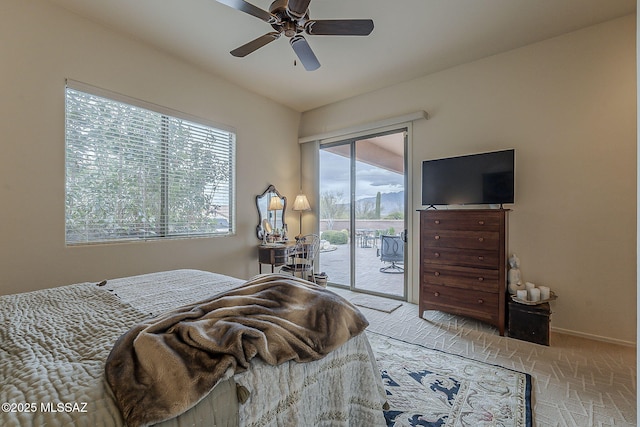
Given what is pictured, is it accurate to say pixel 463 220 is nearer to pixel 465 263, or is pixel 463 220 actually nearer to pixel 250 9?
pixel 465 263

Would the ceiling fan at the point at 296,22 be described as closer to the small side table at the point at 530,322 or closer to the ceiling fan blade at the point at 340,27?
the ceiling fan blade at the point at 340,27

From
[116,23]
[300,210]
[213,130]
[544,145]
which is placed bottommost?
[300,210]

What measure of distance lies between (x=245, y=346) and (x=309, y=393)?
400 mm

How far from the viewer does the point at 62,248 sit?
243 centimetres

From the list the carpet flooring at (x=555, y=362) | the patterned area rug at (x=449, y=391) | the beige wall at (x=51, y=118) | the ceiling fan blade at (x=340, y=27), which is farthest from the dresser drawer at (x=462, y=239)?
the beige wall at (x=51, y=118)

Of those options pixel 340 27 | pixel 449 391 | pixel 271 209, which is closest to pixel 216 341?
pixel 449 391

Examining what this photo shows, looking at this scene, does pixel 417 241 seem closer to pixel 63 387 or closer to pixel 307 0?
pixel 307 0

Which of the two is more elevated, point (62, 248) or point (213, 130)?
point (213, 130)

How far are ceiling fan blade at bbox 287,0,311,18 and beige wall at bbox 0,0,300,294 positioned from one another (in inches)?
78.7

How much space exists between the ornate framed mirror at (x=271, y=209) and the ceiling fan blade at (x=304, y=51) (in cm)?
212

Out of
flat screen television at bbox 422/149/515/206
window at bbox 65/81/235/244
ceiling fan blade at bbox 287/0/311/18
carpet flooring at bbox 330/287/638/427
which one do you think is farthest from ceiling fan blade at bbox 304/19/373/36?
carpet flooring at bbox 330/287/638/427

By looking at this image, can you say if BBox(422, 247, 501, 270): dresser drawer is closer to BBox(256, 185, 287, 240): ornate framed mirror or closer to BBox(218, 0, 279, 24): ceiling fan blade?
BBox(256, 185, 287, 240): ornate framed mirror

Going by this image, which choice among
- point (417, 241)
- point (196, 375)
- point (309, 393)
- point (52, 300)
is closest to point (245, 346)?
point (196, 375)

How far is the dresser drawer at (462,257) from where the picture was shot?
270cm
